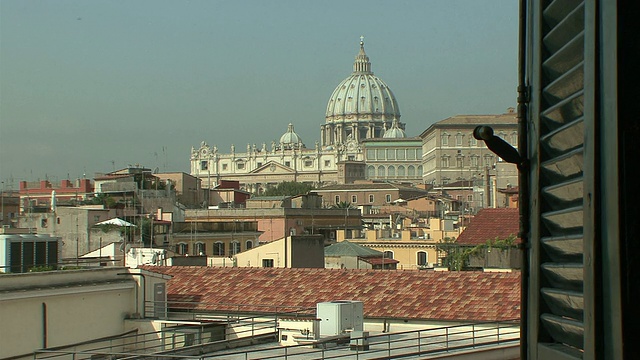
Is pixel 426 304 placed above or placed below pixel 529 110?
below

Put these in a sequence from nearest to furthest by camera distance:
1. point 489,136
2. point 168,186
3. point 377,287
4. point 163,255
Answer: point 489,136
point 377,287
point 163,255
point 168,186

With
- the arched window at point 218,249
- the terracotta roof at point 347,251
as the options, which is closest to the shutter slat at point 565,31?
the terracotta roof at point 347,251

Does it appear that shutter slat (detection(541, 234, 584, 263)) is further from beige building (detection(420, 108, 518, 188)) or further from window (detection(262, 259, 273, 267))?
beige building (detection(420, 108, 518, 188))

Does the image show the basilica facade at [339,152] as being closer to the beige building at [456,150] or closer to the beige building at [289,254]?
the beige building at [456,150]

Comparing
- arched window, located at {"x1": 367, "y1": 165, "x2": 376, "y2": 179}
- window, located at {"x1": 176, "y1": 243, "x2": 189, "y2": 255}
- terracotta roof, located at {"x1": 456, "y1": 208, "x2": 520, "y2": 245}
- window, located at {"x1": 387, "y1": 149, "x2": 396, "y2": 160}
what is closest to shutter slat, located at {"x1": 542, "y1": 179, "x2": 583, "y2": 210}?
terracotta roof, located at {"x1": 456, "y1": 208, "x2": 520, "y2": 245}

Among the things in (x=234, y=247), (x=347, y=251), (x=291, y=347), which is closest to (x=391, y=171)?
(x=234, y=247)

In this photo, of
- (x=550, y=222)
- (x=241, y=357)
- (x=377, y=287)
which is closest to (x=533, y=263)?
(x=550, y=222)
